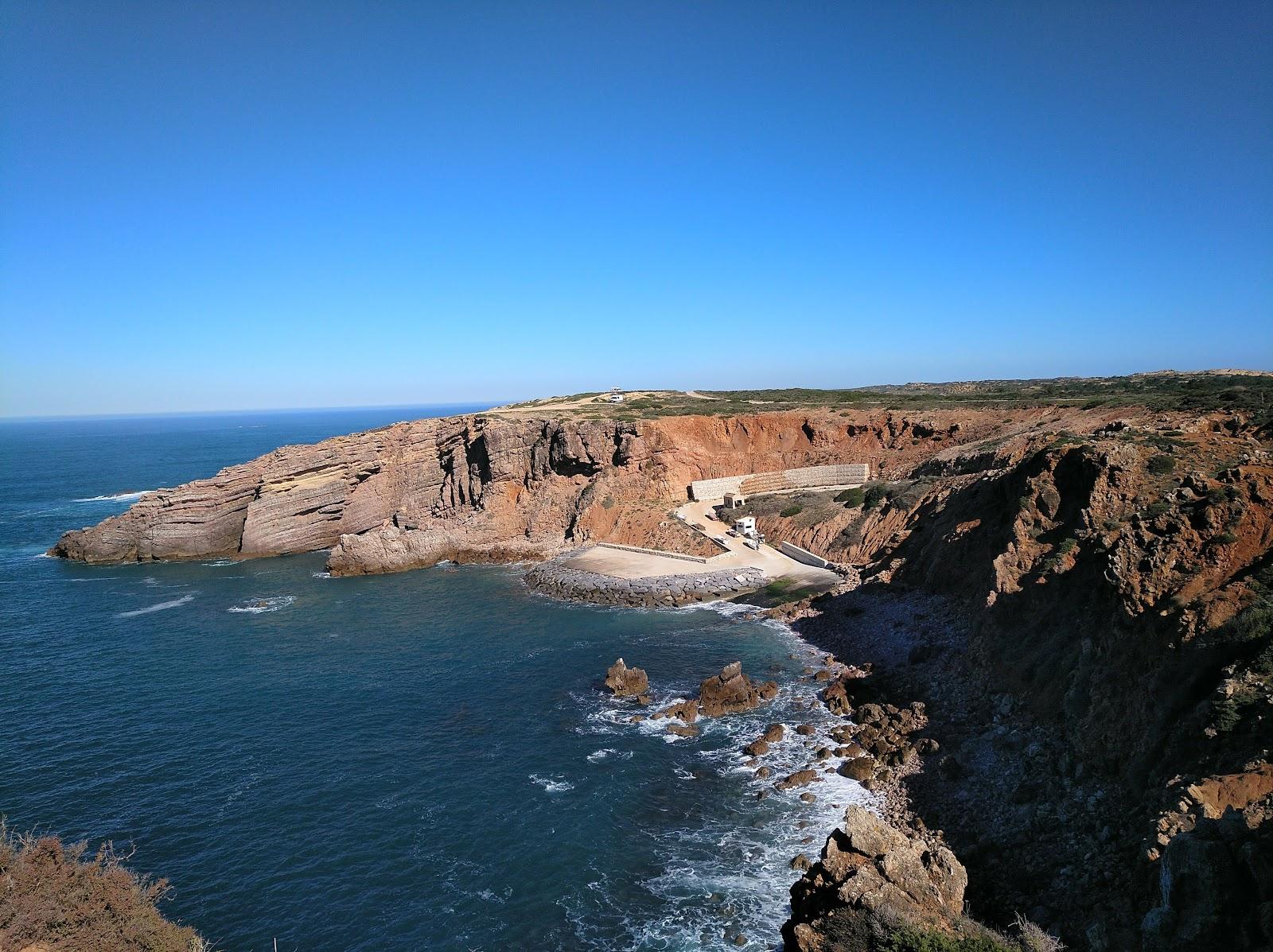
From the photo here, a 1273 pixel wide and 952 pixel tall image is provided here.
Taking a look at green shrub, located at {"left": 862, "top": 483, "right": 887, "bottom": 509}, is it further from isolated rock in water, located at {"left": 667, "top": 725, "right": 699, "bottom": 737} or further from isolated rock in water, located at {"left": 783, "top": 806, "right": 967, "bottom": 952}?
isolated rock in water, located at {"left": 783, "top": 806, "right": 967, "bottom": 952}

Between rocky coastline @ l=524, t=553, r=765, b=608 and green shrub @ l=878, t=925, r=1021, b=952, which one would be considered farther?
rocky coastline @ l=524, t=553, r=765, b=608

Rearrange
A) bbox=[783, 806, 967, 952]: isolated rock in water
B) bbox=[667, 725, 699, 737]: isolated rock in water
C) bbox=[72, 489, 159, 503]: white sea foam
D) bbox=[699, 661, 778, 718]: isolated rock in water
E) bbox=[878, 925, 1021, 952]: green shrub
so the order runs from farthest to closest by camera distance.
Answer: bbox=[72, 489, 159, 503]: white sea foam, bbox=[699, 661, 778, 718]: isolated rock in water, bbox=[667, 725, 699, 737]: isolated rock in water, bbox=[783, 806, 967, 952]: isolated rock in water, bbox=[878, 925, 1021, 952]: green shrub

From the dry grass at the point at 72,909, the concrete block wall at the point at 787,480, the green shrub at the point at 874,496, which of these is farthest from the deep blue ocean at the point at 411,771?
the concrete block wall at the point at 787,480

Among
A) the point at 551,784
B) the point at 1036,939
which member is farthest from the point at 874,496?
the point at 1036,939

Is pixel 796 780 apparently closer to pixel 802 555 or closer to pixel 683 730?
pixel 683 730

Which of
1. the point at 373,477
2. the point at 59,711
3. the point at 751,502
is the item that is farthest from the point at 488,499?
the point at 59,711

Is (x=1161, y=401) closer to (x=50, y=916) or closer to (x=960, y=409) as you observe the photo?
(x=960, y=409)

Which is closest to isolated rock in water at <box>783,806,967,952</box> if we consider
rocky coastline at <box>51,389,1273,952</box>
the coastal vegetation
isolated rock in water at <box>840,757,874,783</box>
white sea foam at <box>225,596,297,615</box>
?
rocky coastline at <box>51,389,1273,952</box>

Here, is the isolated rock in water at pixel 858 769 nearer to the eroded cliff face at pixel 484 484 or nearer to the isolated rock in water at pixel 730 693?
the isolated rock in water at pixel 730 693
